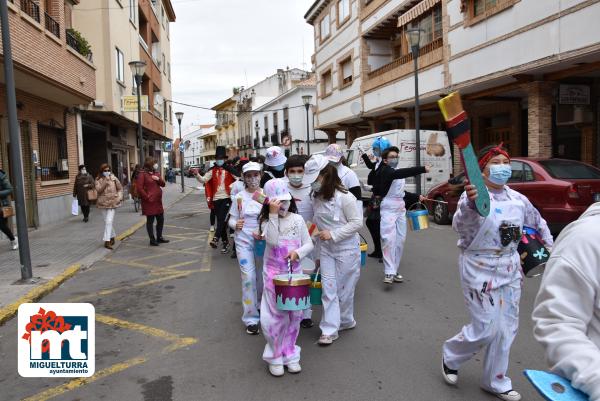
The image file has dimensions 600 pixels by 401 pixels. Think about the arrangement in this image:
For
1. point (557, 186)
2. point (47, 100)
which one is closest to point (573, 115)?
point (557, 186)

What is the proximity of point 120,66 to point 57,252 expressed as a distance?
11736 millimetres

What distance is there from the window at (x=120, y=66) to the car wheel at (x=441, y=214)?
42.5 ft

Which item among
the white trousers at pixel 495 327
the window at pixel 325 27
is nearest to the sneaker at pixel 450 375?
the white trousers at pixel 495 327

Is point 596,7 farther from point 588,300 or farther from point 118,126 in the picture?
point 118,126

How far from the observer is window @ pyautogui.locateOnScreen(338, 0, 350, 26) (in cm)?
2507

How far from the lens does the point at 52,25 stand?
12.7 m

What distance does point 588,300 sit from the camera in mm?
1495

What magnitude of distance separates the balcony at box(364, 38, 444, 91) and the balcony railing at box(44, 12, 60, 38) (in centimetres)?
1171

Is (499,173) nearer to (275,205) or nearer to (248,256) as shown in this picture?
(275,205)

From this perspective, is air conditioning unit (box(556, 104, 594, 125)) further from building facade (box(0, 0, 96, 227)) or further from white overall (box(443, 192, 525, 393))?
building facade (box(0, 0, 96, 227))

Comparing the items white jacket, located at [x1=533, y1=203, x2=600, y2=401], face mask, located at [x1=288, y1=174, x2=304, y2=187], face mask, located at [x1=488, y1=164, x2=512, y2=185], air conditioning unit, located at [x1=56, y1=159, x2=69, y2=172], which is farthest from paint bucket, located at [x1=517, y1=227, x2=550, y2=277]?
air conditioning unit, located at [x1=56, y1=159, x2=69, y2=172]

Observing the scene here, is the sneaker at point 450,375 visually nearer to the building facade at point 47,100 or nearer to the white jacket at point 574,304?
the white jacket at point 574,304

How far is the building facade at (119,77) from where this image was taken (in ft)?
56.9

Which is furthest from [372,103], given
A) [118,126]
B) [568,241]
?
[568,241]
